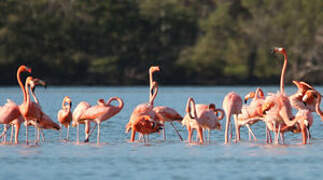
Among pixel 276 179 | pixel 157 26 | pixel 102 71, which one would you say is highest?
pixel 157 26

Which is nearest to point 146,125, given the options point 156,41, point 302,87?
point 302,87

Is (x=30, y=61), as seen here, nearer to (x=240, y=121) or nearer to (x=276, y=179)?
(x=240, y=121)

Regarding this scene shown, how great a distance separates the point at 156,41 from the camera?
50.9m

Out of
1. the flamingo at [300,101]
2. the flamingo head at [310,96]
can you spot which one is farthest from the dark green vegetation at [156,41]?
the flamingo head at [310,96]

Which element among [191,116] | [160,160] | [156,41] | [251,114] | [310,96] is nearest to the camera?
[160,160]

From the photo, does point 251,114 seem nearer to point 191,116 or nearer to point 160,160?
point 191,116

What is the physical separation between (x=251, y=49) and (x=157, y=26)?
6905 millimetres

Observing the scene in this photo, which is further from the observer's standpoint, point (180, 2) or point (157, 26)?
point (180, 2)

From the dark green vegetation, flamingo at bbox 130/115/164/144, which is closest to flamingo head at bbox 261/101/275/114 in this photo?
flamingo at bbox 130/115/164/144

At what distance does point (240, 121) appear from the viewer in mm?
A: 13797

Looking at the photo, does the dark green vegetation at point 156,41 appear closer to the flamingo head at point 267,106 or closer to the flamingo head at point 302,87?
the flamingo head at point 302,87

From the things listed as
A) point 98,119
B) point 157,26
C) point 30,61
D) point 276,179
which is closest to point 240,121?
point 98,119

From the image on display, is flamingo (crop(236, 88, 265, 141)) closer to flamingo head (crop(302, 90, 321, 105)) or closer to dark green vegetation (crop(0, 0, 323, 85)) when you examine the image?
flamingo head (crop(302, 90, 321, 105))

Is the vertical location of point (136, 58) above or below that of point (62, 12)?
below
